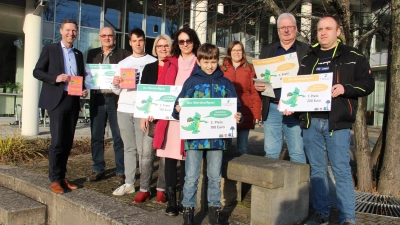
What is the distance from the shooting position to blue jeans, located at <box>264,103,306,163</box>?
15.5 feet

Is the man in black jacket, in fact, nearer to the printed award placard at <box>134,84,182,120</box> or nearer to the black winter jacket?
the black winter jacket

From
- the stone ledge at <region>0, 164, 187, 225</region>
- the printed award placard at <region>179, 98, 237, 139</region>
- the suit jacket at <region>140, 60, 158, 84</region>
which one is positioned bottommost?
the stone ledge at <region>0, 164, 187, 225</region>

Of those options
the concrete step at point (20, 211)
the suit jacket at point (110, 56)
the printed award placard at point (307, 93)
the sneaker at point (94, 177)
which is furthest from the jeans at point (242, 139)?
the concrete step at point (20, 211)

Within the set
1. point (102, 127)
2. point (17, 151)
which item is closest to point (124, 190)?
point (102, 127)

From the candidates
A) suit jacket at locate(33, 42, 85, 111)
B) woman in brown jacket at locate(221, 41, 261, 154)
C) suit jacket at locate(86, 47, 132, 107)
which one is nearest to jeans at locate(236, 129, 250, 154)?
woman in brown jacket at locate(221, 41, 261, 154)

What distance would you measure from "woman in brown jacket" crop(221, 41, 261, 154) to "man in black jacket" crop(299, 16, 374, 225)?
4.65 ft

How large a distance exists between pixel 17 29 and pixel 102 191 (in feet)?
44.1

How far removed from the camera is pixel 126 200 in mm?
4926

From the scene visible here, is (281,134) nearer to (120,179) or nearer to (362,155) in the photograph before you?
(362,155)

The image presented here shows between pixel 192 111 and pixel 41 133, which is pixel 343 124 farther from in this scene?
pixel 41 133

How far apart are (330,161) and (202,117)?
1.40m

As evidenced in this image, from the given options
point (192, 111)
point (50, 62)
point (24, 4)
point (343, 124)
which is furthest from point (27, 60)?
point (343, 124)

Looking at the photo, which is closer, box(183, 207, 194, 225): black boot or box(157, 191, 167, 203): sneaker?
box(183, 207, 194, 225): black boot

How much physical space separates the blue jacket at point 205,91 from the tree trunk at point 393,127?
2.76m
